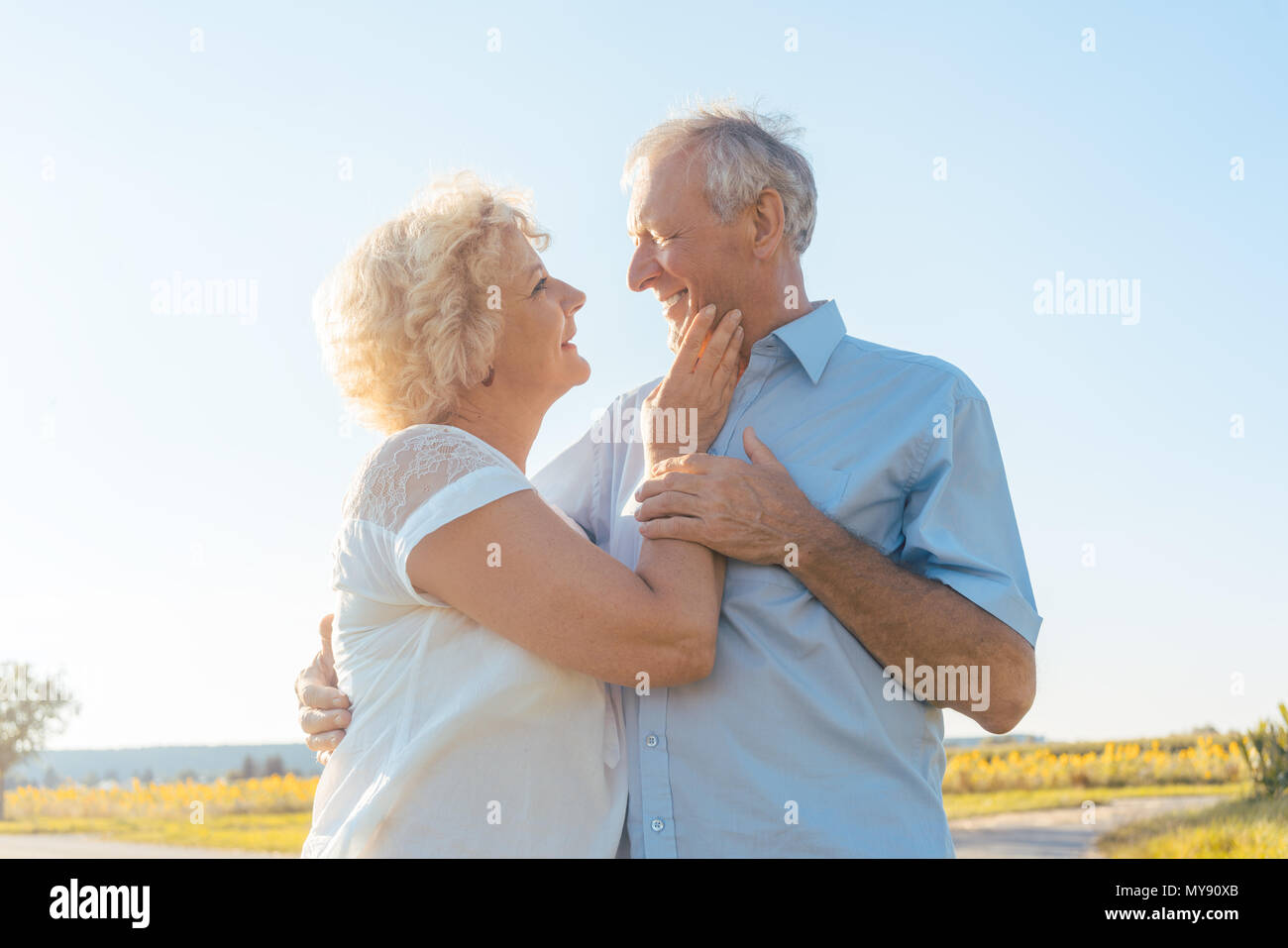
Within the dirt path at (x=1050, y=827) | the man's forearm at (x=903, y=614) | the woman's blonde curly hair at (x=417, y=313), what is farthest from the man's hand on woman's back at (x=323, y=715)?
the dirt path at (x=1050, y=827)

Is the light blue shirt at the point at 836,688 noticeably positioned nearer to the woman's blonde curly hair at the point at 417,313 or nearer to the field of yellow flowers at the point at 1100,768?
the woman's blonde curly hair at the point at 417,313

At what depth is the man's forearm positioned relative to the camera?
2457mm

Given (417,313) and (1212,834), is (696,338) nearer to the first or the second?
(417,313)

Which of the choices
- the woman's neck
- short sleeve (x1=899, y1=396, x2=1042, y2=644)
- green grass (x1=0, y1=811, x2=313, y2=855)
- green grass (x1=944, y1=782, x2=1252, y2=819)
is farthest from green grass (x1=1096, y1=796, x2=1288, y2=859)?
the woman's neck

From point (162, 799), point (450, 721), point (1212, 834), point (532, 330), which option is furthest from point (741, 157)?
point (162, 799)

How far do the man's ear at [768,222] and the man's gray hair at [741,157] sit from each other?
1.0 inches

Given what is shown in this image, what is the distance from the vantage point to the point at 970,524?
258 centimetres

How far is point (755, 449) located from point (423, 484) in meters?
0.79

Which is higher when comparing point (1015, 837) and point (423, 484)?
point (423, 484)

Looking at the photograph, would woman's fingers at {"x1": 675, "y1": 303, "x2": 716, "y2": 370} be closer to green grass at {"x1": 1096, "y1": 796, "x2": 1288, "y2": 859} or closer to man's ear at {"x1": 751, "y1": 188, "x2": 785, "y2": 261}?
man's ear at {"x1": 751, "y1": 188, "x2": 785, "y2": 261}

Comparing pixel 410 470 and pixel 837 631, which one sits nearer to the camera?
pixel 410 470

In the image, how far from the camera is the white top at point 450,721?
2.39 meters
